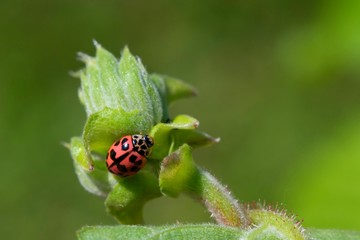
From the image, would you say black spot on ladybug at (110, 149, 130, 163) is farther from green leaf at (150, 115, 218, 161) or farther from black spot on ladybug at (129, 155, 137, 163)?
green leaf at (150, 115, 218, 161)

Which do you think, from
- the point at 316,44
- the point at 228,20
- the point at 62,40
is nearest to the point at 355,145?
the point at 316,44

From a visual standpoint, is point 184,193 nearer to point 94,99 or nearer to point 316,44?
point 94,99

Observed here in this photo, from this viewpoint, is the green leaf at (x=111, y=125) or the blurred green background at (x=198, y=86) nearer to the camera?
the green leaf at (x=111, y=125)

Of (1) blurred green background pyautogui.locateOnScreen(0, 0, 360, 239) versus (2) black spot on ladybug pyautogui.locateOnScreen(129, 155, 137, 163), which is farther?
(1) blurred green background pyautogui.locateOnScreen(0, 0, 360, 239)

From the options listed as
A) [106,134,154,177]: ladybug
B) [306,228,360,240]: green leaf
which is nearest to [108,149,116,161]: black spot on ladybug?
[106,134,154,177]: ladybug

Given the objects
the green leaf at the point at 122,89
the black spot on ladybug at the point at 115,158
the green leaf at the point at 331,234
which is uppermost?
the green leaf at the point at 122,89

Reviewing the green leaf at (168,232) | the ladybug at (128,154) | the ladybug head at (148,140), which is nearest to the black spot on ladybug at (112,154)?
the ladybug at (128,154)

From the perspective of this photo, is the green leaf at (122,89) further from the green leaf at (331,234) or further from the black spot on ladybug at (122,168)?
the green leaf at (331,234)
